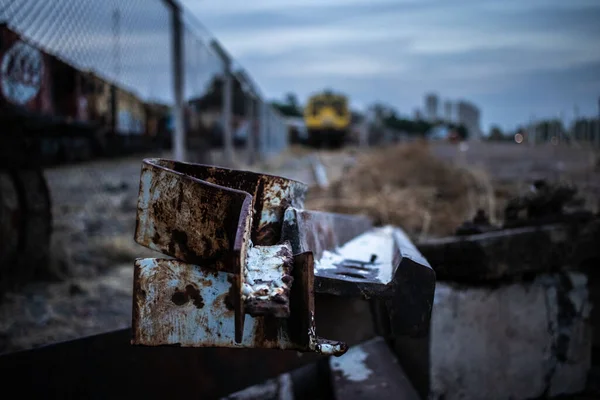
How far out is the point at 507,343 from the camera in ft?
8.16

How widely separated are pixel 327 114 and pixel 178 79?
30.0m

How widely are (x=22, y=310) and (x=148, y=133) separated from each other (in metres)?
3.78

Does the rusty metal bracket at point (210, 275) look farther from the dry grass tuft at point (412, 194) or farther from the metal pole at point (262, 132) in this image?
the metal pole at point (262, 132)

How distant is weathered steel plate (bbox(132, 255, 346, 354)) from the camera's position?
3.63ft

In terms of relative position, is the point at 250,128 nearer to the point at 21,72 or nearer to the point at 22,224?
the point at 21,72

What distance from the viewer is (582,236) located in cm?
256

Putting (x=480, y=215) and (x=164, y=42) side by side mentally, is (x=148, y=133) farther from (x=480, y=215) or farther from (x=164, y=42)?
(x=480, y=215)

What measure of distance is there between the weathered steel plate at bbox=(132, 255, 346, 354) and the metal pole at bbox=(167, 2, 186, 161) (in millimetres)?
4664

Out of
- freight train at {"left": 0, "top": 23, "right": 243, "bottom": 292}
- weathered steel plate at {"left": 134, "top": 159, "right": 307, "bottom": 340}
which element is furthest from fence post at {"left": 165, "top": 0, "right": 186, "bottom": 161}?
weathered steel plate at {"left": 134, "top": 159, "right": 307, "bottom": 340}

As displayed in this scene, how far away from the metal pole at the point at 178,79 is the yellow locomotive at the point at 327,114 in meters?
29.7

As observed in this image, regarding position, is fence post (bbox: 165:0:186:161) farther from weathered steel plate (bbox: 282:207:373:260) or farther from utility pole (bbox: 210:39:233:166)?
weathered steel plate (bbox: 282:207:373:260)

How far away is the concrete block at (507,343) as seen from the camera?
236 cm

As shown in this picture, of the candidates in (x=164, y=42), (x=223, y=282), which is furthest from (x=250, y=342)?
(x=164, y=42)

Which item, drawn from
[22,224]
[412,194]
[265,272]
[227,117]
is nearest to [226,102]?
[227,117]
